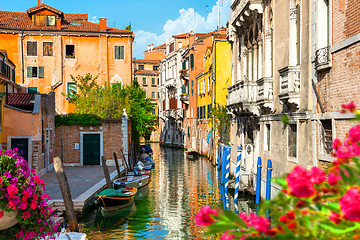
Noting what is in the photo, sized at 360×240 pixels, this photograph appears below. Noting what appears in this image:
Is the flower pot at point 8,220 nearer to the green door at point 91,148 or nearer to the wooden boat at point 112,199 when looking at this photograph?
the wooden boat at point 112,199

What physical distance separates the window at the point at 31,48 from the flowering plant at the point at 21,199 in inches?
913

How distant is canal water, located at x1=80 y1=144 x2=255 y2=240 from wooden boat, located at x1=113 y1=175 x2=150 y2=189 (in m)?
0.29

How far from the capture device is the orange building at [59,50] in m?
27.2

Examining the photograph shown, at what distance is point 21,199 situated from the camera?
18.2ft

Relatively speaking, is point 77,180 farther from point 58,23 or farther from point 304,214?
point 304,214

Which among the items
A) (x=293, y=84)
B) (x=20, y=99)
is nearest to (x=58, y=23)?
(x=20, y=99)

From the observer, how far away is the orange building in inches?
1072

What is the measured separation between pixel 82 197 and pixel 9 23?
19030 mm

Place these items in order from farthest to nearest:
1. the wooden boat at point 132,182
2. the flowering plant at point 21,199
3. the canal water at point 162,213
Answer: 1. the wooden boat at point 132,182
2. the canal water at point 162,213
3. the flowering plant at point 21,199

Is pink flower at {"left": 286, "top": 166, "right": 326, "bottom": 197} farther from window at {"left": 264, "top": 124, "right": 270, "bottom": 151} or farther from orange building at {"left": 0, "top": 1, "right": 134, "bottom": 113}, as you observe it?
orange building at {"left": 0, "top": 1, "right": 134, "bottom": 113}

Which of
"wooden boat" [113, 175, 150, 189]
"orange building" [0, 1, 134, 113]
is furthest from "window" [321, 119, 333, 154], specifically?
"orange building" [0, 1, 134, 113]

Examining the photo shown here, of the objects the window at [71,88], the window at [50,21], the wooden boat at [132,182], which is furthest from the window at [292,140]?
the window at [50,21]

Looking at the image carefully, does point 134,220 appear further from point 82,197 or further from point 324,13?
point 324,13

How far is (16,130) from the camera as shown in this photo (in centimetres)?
1723
